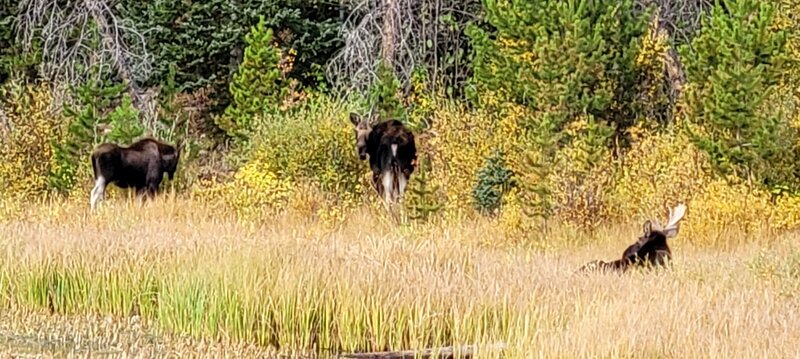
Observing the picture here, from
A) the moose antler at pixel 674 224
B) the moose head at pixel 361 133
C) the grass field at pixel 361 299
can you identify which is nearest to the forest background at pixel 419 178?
the grass field at pixel 361 299

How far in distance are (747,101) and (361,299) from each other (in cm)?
667

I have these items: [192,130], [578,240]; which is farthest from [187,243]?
[192,130]

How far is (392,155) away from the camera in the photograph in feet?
51.6

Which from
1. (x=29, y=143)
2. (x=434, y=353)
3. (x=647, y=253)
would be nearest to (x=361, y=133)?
(x=29, y=143)

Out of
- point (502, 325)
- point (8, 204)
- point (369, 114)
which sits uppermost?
point (369, 114)

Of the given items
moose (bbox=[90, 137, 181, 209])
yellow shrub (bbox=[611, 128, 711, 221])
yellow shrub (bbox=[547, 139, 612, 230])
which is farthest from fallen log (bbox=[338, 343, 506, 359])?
moose (bbox=[90, 137, 181, 209])

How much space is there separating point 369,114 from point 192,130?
5.91m

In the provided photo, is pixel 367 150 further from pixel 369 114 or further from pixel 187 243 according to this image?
pixel 187 243

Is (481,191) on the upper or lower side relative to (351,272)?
upper

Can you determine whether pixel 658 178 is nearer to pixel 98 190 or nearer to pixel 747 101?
pixel 747 101

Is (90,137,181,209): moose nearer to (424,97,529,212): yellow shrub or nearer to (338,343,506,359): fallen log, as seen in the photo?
(424,97,529,212): yellow shrub

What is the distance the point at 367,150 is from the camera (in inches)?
643

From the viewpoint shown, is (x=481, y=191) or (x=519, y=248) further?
(x=481, y=191)

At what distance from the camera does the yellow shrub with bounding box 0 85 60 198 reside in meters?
18.3
